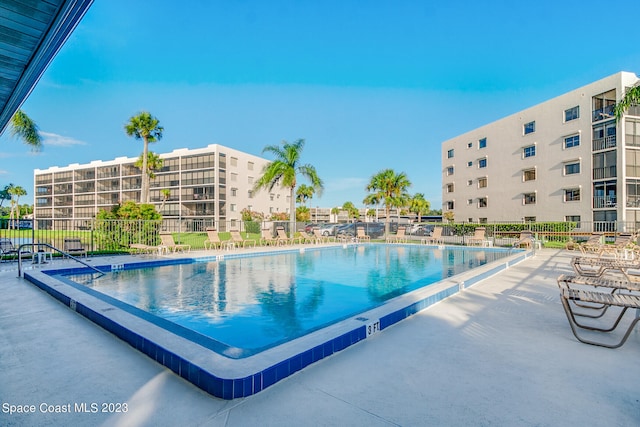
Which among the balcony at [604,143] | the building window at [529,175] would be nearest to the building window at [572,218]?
the building window at [529,175]

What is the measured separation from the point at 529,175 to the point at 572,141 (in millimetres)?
3933

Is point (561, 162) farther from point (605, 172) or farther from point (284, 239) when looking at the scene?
point (284, 239)

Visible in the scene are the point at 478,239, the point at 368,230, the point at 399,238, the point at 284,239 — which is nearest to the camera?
the point at 478,239

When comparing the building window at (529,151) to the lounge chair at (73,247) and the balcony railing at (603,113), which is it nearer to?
the balcony railing at (603,113)

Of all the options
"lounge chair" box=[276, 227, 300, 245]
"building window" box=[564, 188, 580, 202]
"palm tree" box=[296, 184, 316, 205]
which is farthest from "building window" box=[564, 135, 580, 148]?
"palm tree" box=[296, 184, 316, 205]

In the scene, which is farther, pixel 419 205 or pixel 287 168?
pixel 419 205

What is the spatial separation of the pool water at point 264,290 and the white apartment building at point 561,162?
668 inches

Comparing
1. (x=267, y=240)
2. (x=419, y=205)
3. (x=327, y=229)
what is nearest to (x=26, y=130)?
(x=267, y=240)

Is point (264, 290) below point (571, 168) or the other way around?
below

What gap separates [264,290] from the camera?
707cm

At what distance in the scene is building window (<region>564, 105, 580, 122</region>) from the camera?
23.5m

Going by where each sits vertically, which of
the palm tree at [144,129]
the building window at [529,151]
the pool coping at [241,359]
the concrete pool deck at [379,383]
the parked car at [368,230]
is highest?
the palm tree at [144,129]

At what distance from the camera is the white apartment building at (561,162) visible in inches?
822

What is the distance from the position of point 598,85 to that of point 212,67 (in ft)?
88.3
